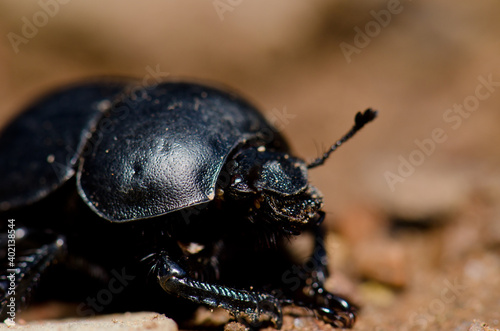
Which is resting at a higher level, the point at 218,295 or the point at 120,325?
the point at 218,295

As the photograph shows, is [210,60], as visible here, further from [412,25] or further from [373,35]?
[412,25]

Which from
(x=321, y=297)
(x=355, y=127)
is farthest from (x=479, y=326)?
(x=355, y=127)

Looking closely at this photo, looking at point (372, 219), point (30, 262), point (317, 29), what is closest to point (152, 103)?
point (30, 262)

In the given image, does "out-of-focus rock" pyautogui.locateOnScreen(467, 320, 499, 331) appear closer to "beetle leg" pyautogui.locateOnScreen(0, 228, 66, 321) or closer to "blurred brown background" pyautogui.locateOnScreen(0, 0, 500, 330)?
"blurred brown background" pyautogui.locateOnScreen(0, 0, 500, 330)

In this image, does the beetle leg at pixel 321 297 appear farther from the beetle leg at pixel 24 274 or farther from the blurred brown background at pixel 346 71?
the beetle leg at pixel 24 274

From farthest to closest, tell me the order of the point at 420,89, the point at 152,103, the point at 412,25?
the point at 412,25 → the point at 420,89 → the point at 152,103

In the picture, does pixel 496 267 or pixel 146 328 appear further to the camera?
pixel 496 267

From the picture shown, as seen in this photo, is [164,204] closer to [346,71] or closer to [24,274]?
[24,274]
